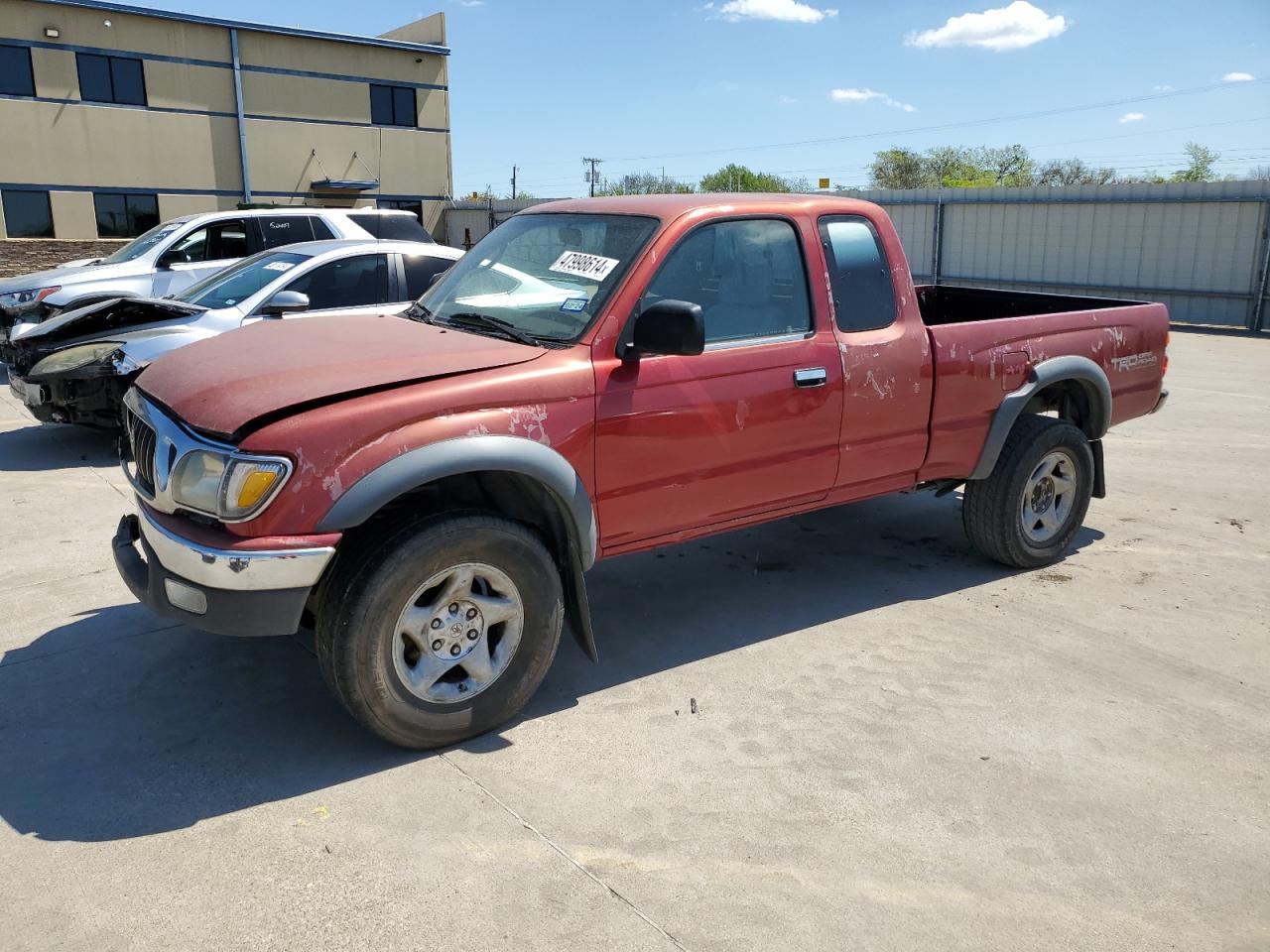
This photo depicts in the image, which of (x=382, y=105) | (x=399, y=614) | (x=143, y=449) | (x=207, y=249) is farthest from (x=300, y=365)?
(x=382, y=105)

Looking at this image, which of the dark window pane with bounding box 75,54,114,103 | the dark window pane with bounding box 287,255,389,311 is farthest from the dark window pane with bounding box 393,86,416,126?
the dark window pane with bounding box 287,255,389,311

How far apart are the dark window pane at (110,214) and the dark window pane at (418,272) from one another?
834 inches

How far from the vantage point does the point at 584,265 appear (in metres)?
4.22

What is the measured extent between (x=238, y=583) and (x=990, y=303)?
204 inches

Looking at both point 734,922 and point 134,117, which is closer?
point 734,922

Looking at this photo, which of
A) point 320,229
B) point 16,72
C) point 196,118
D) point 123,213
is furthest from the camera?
point 196,118

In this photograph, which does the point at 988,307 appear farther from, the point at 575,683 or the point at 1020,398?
the point at 575,683

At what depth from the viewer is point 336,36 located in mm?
28531

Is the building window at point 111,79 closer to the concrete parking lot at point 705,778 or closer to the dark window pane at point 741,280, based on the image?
the concrete parking lot at point 705,778

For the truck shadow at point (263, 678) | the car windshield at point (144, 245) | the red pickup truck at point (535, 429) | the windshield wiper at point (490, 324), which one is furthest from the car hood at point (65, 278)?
the windshield wiper at point (490, 324)

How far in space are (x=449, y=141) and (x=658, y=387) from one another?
30.2 m

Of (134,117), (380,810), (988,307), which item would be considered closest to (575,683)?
(380,810)

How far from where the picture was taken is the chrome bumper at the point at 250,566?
3217 mm

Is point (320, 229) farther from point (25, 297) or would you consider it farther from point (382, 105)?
point (382, 105)
